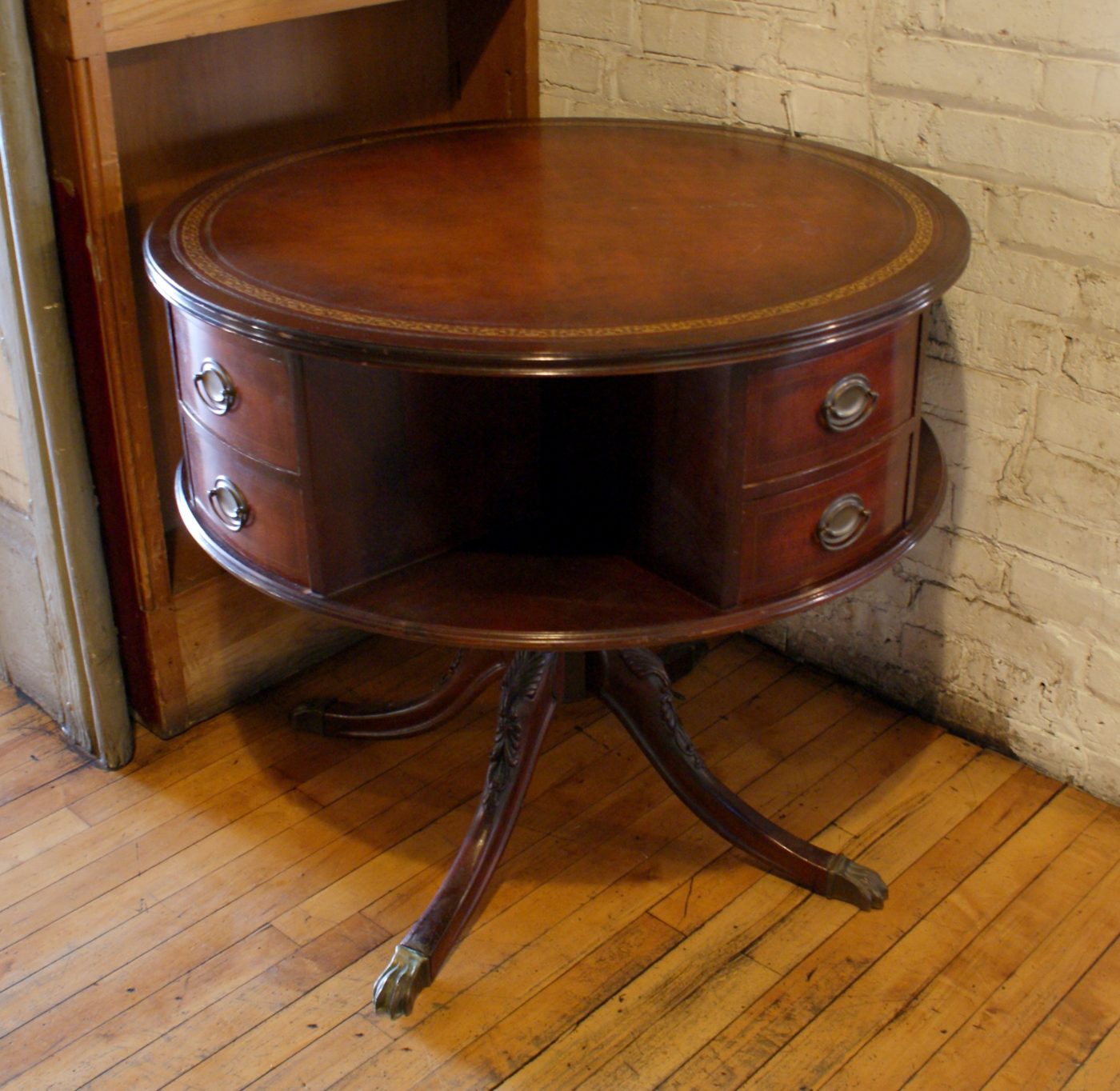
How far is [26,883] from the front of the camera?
196cm

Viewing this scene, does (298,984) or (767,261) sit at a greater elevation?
(767,261)

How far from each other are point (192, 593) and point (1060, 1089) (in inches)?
54.7

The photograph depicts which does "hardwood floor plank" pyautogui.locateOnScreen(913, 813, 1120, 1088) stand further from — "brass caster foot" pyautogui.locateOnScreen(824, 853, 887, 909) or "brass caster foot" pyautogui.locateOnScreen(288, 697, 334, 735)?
"brass caster foot" pyautogui.locateOnScreen(288, 697, 334, 735)

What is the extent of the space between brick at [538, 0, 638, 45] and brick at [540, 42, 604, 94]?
1.0 inches

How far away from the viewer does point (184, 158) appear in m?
2.04

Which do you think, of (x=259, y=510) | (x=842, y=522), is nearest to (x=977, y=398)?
(x=842, y=522)

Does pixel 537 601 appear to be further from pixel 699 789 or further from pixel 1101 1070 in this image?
pixel 1101 1070

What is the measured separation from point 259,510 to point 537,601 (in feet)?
1.08

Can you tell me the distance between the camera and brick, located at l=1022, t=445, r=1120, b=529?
6.48 feet

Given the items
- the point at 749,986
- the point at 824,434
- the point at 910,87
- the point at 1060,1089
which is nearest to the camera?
the point at 824,434

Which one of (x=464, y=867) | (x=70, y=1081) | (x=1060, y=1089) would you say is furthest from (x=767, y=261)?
(x=70, y=1081)

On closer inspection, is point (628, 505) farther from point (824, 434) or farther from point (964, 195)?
point (964, 195)

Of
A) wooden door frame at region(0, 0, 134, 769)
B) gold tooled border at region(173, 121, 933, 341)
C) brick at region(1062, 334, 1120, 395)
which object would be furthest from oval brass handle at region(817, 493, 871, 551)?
wooden door frame at region(0, 0, 134, 769)

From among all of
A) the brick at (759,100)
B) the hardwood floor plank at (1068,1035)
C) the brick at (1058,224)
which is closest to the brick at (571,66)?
the brick at (759,100)
